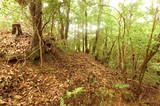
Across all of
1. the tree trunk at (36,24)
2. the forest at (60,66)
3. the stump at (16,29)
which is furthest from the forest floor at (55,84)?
the tree trunk at (36,24)

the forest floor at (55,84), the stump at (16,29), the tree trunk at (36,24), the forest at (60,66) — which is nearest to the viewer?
the forest floor at (55,84)

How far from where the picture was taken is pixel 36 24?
582 centimetres

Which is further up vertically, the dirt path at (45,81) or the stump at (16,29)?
the stump at (16,29)

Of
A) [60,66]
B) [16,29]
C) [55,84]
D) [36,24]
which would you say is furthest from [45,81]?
[16,29]

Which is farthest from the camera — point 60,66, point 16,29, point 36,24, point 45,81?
point 16,29

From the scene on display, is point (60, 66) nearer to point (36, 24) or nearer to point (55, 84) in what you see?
point (55, 84)

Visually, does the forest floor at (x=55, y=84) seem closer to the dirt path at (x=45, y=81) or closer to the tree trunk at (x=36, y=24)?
the dirt path at (x=45, y=81)

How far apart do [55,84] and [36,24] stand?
2.61 meters

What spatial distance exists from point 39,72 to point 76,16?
5.38m

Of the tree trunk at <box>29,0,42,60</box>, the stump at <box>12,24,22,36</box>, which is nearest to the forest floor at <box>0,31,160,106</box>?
the stump at <box>12,24,22,36</box>

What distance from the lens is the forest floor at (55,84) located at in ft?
14.5

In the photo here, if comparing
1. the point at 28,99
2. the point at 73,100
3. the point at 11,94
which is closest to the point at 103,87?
the point at 73,100

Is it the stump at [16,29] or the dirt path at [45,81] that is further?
the stump at [16,29]

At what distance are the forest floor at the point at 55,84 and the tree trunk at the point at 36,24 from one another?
473 millimetres
